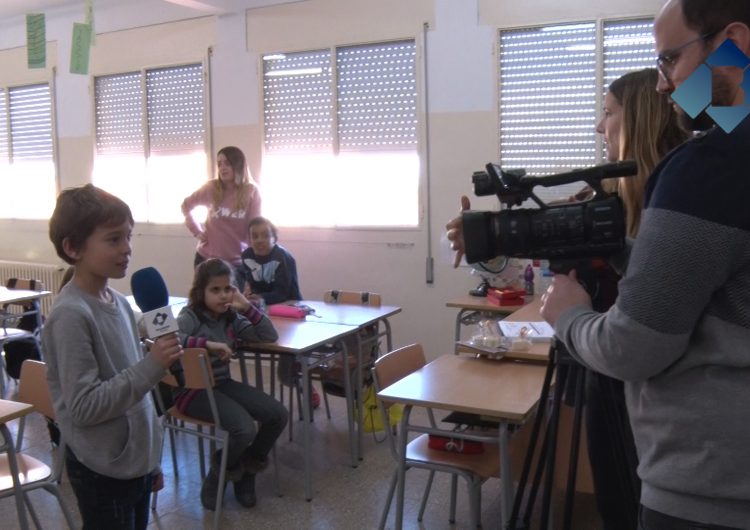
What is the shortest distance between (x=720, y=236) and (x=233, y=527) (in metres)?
2.62

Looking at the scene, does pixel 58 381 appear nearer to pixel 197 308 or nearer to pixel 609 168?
pixel 609 168

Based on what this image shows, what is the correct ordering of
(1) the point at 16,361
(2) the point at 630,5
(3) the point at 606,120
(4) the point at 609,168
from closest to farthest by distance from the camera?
(4) the point at 609,168 < (3) the point at 606,120 < (2) the point at 630,5 < (1) the point at 16,361

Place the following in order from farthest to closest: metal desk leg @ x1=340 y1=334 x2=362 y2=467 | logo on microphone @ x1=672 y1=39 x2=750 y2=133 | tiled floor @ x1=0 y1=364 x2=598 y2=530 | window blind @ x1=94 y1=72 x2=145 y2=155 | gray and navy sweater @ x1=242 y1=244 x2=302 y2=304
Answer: window blind @ x1=94 y1=72 x2=145 y2=155 → gray and navy sweater @ x1=242 y1=244 x2=302 y2=304 → metal desk leg @ x1=340 y1=334 x2=362 y2=467 → tiled floor @ x1=0 y1=364 x2=598 y2=530 → logo on microphone @ x1=672 y1=39 x2=750 y2=133

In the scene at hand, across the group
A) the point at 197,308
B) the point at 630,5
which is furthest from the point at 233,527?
the point at 630,5

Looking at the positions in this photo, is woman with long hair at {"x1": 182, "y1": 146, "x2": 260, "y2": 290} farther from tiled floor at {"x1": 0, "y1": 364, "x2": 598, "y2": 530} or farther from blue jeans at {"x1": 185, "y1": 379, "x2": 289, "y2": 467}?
blue jeans at {"x1": 185, "y1": 379, "x2": 289, "y2": 467}

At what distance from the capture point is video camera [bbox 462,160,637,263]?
1049 mm

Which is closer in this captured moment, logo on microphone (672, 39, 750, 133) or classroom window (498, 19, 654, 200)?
logo on microphone (672, 39, 750, 133)

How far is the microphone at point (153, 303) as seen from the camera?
1.56 m

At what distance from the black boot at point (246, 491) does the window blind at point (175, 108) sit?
357cm

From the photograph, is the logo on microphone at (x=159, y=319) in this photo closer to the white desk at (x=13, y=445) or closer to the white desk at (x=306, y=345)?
the white desk at (x=13, y=445)

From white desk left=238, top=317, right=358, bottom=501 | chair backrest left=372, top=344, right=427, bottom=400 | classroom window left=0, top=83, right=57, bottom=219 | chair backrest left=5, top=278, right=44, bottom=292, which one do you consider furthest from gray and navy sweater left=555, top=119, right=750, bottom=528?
classroom window left=0, top=83, right=57, bottom=219

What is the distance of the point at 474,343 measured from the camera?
9.28 ft

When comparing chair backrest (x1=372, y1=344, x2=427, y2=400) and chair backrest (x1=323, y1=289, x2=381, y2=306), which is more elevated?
chair backrest (x1=323, y1=289, x2=381, y2=306)

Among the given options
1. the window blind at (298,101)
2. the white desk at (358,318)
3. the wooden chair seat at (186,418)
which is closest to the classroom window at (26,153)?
the window blind at (298,101)
